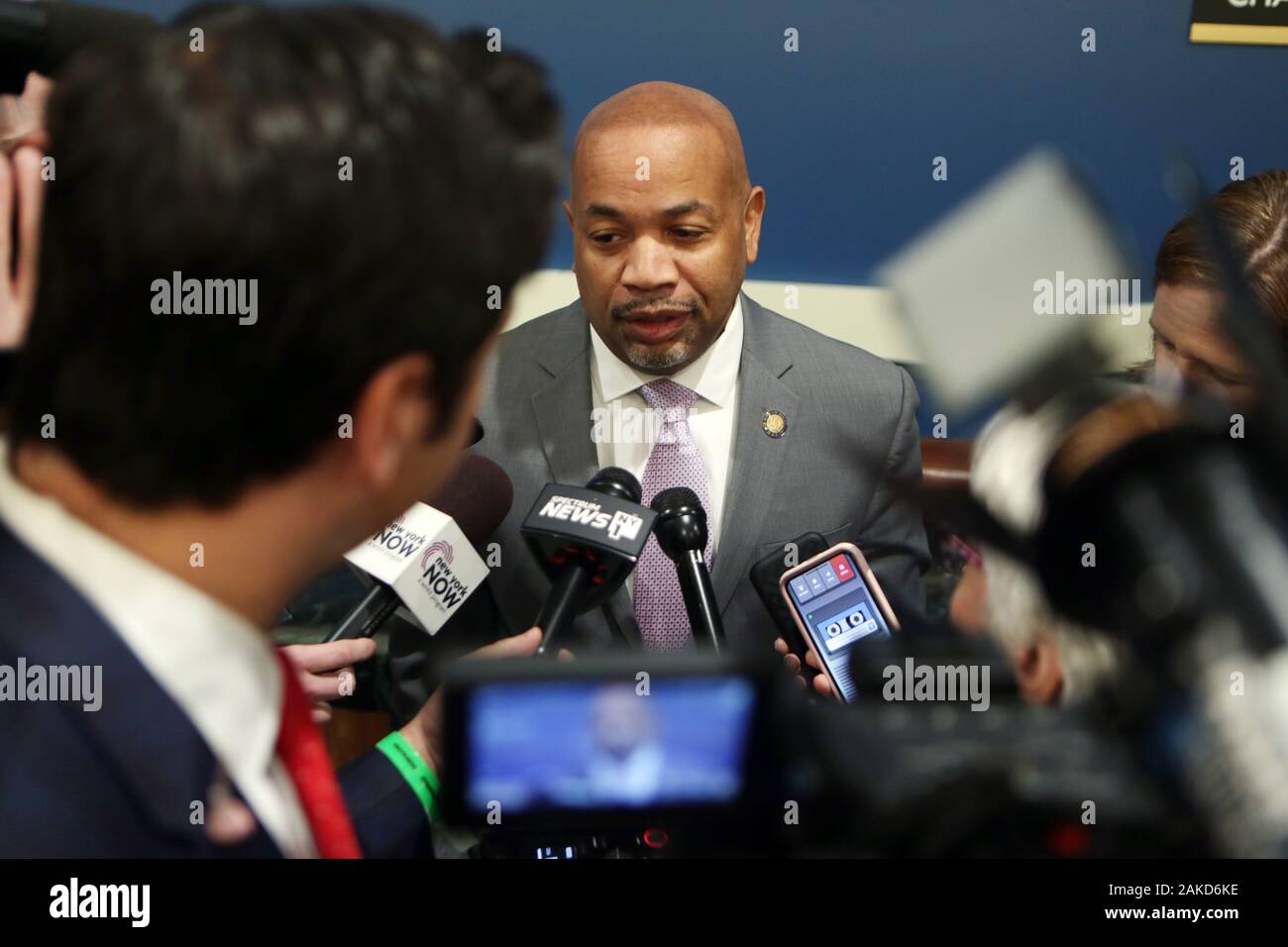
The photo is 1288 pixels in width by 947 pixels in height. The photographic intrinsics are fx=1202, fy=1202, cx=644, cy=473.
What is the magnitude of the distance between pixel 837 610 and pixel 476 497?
0.54 meters

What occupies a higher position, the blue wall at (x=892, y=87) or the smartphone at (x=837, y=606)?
the blue wall at (x=892, y=87)

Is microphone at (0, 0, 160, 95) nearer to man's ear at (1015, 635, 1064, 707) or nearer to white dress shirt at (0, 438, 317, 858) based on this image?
white dress shirt at (0, 438, 317, 858)

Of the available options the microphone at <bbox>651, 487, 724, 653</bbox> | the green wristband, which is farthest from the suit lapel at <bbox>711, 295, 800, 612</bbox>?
the green wristband

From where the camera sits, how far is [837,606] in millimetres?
1477

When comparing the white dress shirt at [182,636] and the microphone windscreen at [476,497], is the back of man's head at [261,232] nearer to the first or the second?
the white dress shirt at [182,636]

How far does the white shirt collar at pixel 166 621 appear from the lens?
0.72m

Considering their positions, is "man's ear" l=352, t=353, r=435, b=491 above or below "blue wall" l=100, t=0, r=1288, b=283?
below

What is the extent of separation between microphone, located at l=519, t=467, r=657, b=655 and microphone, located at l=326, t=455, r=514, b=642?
166 millimetres

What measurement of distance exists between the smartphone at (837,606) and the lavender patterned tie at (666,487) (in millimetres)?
300

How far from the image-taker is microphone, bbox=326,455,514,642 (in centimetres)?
143

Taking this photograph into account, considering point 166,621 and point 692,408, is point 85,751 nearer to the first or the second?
point 166,621

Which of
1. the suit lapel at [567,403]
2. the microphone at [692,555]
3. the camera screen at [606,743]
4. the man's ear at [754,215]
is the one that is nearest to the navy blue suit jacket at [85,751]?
the camera screen at [606,743]
